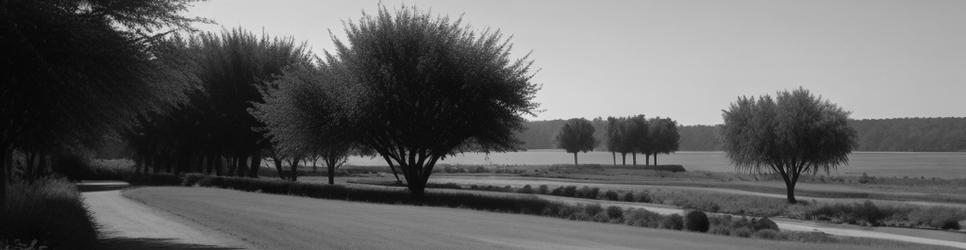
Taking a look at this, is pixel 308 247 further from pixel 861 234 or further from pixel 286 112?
pixel 286 112

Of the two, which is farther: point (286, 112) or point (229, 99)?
point (229, 99)

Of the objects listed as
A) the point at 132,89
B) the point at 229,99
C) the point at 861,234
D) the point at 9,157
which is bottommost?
the point at 861,234

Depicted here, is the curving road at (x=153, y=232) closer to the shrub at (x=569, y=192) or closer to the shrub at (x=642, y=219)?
the shrub at (x=642, y=219)

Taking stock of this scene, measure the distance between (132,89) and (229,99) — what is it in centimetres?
3940

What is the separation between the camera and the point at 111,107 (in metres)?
18.9

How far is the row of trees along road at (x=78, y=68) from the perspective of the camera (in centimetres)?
1611

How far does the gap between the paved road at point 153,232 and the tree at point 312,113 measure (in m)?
13.1

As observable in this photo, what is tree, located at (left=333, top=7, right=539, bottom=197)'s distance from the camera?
133 feet

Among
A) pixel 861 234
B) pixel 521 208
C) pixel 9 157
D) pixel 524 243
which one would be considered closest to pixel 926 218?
pixel 861 234

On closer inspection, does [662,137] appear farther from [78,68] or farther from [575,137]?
[78,68]

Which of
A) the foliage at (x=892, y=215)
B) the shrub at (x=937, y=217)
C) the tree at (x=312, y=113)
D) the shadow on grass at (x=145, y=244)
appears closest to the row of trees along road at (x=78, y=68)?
the shadow on grass at (x=145, y=244)

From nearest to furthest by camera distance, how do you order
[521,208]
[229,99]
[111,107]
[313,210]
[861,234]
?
[111,107], [861,234], [313,210], [521,208], [229,99]

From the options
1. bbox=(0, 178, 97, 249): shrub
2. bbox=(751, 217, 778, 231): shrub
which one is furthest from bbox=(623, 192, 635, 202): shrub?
bbox=(0, 178, 97, 249): shrub

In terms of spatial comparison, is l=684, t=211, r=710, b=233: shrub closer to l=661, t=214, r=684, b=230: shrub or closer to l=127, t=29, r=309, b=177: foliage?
l=661, t=214, r=684, b=230: shrub
